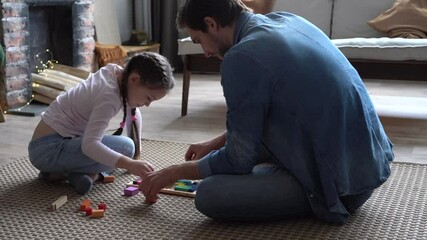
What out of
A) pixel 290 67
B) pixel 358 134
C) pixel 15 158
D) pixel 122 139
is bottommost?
pixel 15 158

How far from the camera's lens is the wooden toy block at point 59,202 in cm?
174

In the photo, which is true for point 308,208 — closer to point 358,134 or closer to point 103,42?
point 358,134

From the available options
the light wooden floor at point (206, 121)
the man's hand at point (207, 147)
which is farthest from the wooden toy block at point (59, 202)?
the light wooden floor at point (206, 121)

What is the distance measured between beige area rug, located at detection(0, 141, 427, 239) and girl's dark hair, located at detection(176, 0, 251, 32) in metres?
0.55

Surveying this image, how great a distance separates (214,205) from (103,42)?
9.35ft

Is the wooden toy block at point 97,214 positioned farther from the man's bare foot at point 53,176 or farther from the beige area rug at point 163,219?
the man's bare foot at point 53,176

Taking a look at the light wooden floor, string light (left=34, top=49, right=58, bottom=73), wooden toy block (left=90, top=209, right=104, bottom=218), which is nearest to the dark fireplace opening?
string light (left=34, top=49, right=58, bottom=73)

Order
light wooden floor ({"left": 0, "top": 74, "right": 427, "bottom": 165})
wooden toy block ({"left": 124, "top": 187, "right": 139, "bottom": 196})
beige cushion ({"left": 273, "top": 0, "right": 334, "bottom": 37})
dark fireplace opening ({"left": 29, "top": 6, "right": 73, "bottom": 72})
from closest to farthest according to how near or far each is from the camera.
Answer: wooden toy block ({"left": 124, "top": 187, "right": 139, "bottom": 196}), light wooden floor ({"left": 0, "top": 74, "right": 427, "bottom": 165}), dark fireplace opening ({"left": 29, "top": 6, "right": 73, "bottom": 72}), beige cushion ({"left": 273, "top": 0, "right": 334, "bottom": 37})

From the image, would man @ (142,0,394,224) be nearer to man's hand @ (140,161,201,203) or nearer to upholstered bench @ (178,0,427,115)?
man's hand @ (140,161,201,203)

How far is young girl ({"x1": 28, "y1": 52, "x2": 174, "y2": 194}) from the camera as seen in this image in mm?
1782

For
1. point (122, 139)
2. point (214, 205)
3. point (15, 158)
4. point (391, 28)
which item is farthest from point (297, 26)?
point (391, 28)

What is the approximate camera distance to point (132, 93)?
6.00 ft

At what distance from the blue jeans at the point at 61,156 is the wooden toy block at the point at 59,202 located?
14 centimetres

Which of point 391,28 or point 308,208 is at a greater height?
point 391,28
